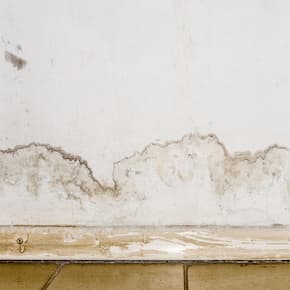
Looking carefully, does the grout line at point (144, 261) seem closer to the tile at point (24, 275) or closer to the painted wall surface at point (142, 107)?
the tile at point (24, 275)

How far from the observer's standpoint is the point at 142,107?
3.50 feet

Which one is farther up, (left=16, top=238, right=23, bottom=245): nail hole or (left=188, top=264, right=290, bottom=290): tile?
(left=16, top=238, right=23, bottom=245): nail hole

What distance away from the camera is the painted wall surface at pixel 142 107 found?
1.06m

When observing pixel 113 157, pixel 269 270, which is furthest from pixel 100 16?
pixel 269 270

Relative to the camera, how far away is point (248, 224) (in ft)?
3.43

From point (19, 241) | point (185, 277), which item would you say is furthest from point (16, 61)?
point (185, 277)

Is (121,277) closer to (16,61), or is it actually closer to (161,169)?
(161,169)

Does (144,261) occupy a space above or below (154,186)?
below

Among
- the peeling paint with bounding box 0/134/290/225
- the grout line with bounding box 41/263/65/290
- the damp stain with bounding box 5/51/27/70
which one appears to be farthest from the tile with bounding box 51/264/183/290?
the damp stain with bounding box 5/51/27/70

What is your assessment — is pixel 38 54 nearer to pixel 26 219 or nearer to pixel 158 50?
pixel 158 50

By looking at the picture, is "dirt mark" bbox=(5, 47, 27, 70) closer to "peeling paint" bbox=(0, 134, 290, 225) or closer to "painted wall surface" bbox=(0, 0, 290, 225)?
"painted wall surface" bbox=(0, 0, 290, 225)

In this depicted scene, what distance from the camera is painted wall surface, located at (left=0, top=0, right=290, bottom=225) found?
41.6 inches

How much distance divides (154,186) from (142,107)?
236 mm

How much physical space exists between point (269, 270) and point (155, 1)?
850mm
